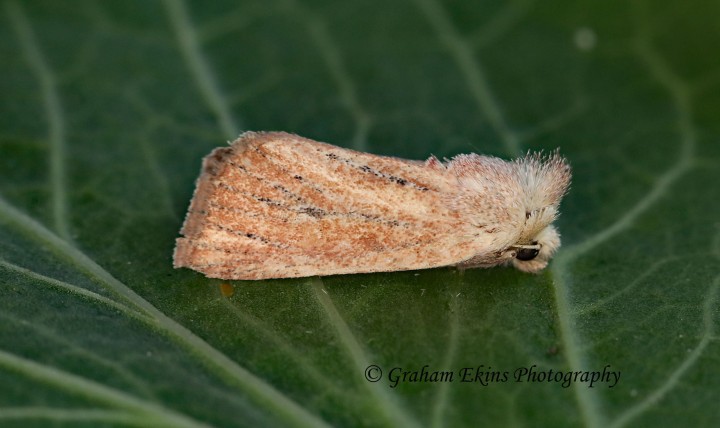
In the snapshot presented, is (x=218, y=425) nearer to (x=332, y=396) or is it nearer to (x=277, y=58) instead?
(x=332, y=396)

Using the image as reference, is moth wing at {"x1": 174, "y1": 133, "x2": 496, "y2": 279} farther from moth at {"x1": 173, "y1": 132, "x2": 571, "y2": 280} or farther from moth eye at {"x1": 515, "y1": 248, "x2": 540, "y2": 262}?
moth eye at {"x1": 515, "y1": 248, "x2": 540, "y2": 262}

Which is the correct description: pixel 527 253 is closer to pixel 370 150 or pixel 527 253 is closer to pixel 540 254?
pixel 540 254

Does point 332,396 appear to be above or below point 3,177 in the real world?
below

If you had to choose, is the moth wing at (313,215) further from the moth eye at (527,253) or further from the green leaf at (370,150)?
the moth eye at (527,253)

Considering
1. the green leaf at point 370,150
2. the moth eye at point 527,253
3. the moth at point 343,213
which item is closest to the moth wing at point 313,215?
the moth at point 343,213

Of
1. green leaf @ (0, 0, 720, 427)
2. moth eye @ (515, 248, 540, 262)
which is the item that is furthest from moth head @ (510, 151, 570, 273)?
green leaf @ (0, 0, 720, 427)

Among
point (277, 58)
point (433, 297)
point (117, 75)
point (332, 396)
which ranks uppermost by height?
point (277, 58)

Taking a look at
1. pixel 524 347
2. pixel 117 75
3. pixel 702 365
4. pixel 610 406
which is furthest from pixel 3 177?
pixel 702 365

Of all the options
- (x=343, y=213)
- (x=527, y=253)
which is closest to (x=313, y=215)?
(x=343, y=213)
